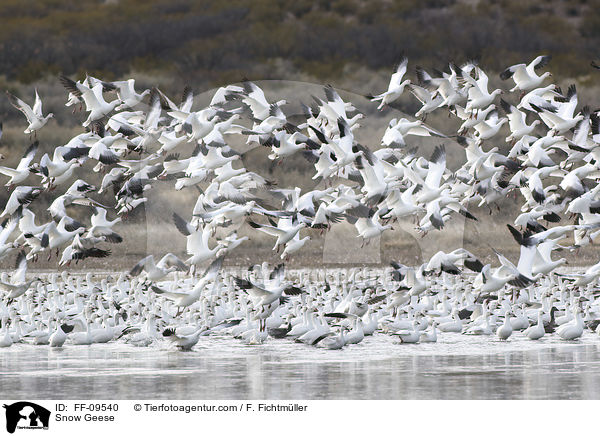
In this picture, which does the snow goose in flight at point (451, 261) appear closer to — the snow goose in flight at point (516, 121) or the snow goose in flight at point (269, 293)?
the snow goose in flight at point (269, 293)

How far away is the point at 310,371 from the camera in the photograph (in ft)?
44.4

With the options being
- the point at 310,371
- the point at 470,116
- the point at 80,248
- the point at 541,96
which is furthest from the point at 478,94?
the point at 310,371

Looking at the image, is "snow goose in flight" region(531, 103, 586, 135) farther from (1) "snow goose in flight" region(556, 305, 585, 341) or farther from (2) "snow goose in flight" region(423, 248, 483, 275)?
(1) "snow goose in flight" region(556, 305, 585, 341)

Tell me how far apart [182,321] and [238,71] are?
9394 millimetres

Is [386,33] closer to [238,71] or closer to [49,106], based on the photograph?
[238,71]

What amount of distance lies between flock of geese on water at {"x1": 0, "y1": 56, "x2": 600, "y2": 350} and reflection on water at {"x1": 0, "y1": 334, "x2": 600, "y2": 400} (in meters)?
0.52

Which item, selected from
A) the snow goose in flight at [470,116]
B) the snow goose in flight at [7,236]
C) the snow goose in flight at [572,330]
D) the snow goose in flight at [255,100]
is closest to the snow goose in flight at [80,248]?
the snow goose in flight at [7,236]

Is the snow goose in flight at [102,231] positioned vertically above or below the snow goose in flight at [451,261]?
above

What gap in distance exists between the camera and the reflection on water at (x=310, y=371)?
40.2 ft

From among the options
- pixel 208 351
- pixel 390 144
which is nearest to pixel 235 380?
pixel 208 351

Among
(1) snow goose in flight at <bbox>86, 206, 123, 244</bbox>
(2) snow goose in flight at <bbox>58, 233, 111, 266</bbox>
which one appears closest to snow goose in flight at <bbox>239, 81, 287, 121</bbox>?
(1) snow goose in flight at <bbox>86, 206, 123, 244</bbox>

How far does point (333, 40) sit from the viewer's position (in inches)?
994
